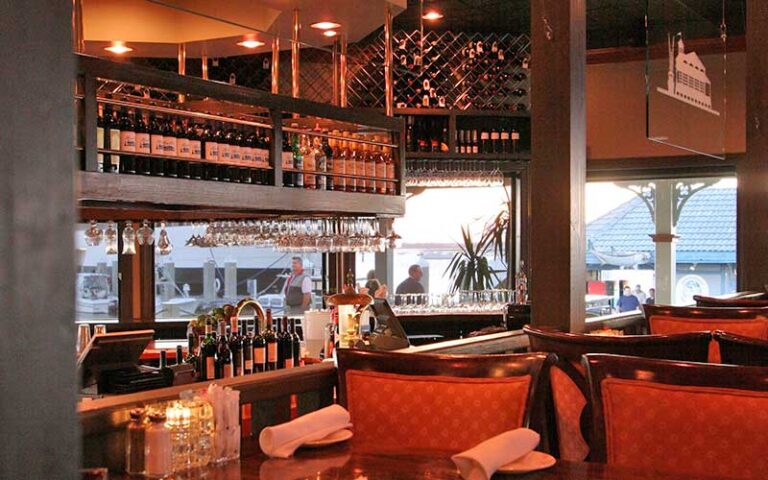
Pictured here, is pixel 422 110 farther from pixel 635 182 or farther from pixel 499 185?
pixel 635 182

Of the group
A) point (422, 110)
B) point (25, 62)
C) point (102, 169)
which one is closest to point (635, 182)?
point (422, 110)

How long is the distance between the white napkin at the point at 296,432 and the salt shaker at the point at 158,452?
205mm

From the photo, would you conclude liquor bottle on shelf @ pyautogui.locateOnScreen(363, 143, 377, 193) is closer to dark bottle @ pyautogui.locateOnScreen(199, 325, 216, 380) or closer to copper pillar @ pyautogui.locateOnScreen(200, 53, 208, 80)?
copper pillar @ pyautogui.locateOnScreen(200, 53, 208, 80)

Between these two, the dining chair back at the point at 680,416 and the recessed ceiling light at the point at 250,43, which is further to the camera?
the recessed ceiling light at the point at 250,43

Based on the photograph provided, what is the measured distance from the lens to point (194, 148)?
11.9 feet

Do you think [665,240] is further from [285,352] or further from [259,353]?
[259,353]

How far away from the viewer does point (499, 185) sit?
8828 mm

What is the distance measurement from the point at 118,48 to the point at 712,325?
A: 3.51m

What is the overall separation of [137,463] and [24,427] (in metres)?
1.69

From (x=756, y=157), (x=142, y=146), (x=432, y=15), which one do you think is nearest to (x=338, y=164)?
(x=142, y=146)

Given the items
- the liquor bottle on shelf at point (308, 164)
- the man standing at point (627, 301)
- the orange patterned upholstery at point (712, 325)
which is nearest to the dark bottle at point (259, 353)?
the liquor bottle on shelf at point (308, 164)

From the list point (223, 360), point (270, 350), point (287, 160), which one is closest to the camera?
point (287, 160)

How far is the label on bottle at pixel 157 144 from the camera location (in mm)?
3424

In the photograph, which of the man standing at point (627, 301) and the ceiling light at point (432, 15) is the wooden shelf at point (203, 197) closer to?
the ceiling light at point (432, 15)
